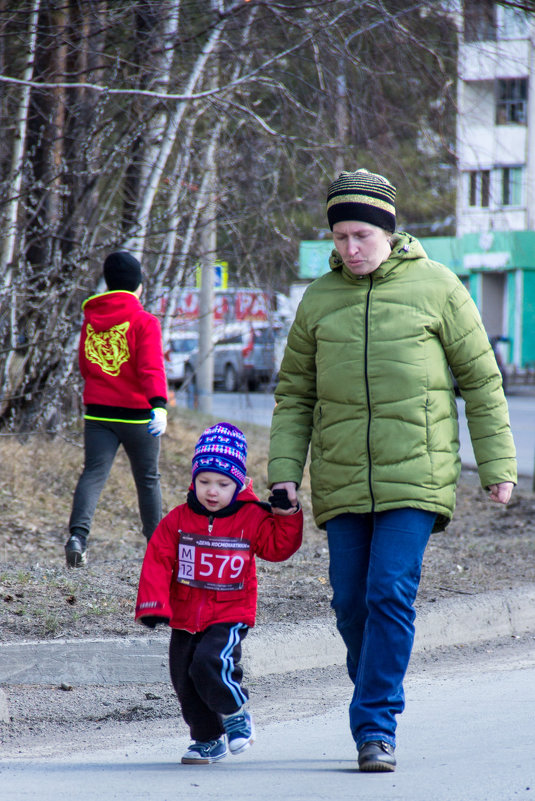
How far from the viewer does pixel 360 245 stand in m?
3.72

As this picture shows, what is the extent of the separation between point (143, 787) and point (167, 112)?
7796 mm

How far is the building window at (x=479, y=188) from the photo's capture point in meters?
10.6

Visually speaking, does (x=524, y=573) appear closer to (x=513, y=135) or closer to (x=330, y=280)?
(x=330, y=280)

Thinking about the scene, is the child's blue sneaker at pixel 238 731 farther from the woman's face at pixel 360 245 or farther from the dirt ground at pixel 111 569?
the woman's face at pixel 360 245

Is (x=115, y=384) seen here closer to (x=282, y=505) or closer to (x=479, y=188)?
(x=282, y=505)

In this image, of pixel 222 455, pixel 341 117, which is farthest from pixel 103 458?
pixel 341 117

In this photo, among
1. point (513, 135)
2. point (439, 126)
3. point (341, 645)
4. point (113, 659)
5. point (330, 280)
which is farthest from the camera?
point (513, 135)

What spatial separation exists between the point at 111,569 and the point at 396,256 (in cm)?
355

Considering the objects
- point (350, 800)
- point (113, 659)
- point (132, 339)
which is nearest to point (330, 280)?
point (350, 800)

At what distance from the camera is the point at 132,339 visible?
6.46 m

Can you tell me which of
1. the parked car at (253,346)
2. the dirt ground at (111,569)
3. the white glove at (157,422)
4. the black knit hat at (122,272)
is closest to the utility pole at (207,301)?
the parked car at (253,346)

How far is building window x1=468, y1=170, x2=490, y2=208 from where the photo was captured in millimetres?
10625

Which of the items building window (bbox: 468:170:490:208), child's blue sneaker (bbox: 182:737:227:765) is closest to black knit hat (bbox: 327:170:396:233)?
child's blue sneaker (bbox: 182:737:227:765)

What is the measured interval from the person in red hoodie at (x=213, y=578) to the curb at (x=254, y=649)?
1.11 metres
